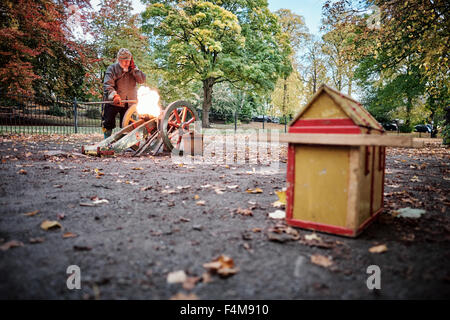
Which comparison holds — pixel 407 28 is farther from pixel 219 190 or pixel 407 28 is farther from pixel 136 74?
pixel 136 74

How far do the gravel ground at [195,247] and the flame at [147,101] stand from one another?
9.42 ft

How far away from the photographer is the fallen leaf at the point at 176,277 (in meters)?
1.39

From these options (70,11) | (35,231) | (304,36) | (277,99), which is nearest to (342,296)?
(35,231)

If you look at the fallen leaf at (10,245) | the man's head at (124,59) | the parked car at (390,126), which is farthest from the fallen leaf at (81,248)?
the parked car at (390,126)

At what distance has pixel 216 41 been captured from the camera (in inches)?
630

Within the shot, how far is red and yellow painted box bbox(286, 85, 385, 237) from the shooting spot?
1764mm

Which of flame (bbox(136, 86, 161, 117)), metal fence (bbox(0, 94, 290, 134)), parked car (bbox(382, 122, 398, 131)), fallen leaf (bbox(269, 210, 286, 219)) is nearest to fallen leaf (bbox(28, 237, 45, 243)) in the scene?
fallen leaf (bbox(269, 210, 286, 219))

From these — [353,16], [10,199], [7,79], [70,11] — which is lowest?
[10,199]

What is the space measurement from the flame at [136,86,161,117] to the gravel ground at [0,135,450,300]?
113 inches

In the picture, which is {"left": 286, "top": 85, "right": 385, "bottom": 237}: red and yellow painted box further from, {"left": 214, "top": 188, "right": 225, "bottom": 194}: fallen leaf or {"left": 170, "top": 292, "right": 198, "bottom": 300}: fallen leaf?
{"left": 214, "top": 188, "right": 225, "bottom": 194}: fallen leaf

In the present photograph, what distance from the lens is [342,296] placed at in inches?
50.5

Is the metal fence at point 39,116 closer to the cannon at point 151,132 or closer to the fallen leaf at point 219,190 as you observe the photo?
the cannon at point 151,132
